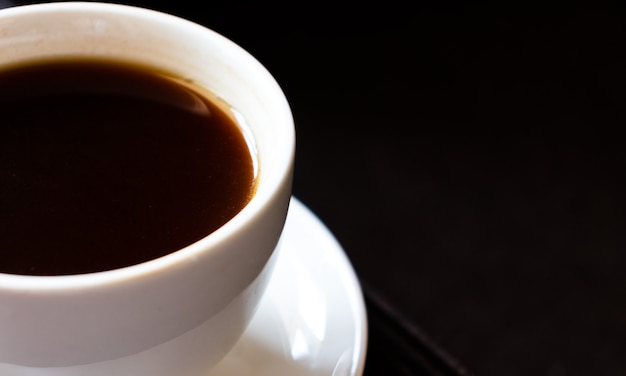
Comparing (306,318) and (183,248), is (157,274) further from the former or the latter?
(306,318)

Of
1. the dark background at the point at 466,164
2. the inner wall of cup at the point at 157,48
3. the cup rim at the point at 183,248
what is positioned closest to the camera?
the cup rim at the point at 183,248

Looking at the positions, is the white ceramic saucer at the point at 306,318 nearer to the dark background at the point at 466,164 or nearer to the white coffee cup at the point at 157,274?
the white coffee cup at the point at 157,274

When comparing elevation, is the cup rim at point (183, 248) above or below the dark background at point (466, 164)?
above

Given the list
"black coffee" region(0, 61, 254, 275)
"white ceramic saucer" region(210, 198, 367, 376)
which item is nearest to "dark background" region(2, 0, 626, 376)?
"white ceramic saucer" region(210, 198, 367, 376)

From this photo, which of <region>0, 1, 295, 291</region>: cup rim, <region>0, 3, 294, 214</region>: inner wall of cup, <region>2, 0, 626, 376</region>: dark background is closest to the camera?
<region>0, 1, 295, 291</region>: cup rim

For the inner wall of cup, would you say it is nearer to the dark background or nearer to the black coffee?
the black coffee

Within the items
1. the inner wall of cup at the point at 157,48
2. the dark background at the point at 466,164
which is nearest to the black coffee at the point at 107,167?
the inner wall of cup at the point at 157,48
